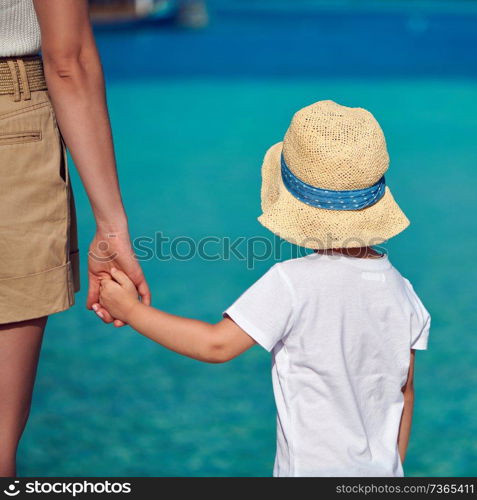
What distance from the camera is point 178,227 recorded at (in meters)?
6.82

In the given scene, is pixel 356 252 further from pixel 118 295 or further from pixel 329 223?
pixel 118 295

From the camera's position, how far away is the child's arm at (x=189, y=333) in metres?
1.77

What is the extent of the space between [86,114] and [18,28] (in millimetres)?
239

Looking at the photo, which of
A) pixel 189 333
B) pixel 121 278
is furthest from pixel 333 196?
pixel 121 278

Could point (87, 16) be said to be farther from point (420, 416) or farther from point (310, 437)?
point (420, 416)

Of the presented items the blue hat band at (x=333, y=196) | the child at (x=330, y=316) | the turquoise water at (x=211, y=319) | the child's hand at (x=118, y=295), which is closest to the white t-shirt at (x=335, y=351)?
the child at (x=330, y=316)

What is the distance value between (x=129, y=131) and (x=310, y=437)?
31.9 ft

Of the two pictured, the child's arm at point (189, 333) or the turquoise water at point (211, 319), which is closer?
the child's arm at point (189, 333)

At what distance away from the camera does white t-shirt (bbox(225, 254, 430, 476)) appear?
1.74m

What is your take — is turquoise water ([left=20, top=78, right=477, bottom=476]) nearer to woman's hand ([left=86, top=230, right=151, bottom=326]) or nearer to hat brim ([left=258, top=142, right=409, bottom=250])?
woman's hand ([left=86, top=230, right=151, bottom=326])

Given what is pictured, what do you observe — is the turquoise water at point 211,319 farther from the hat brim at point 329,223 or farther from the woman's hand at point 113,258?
the hat brim at point 329,223

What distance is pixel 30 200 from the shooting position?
1.83m

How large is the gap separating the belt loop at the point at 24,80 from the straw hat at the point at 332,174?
584 millimetres
